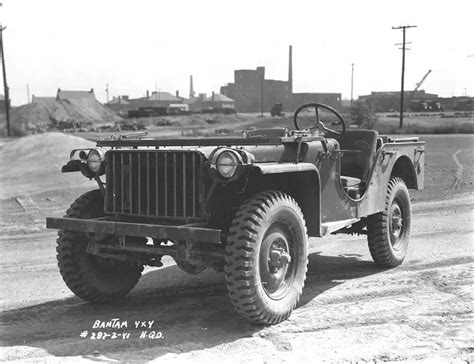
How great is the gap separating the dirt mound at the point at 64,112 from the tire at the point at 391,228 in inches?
3096

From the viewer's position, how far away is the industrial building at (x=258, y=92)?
109 meters

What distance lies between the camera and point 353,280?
6.50m

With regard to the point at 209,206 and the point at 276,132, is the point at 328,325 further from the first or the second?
the point at 276,132

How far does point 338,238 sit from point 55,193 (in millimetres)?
7188

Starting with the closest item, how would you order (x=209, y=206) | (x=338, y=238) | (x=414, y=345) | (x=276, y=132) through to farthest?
(x=414, y=345)
(x=209, y=206)
(x=276, y=132)
(x=338, y=238)

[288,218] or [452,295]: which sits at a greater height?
[288,218]

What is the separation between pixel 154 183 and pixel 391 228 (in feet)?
11.2

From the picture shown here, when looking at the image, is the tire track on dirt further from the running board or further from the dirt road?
the running board

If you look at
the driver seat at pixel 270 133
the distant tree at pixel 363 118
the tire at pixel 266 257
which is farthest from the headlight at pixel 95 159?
the distant tree at pixel 363 118

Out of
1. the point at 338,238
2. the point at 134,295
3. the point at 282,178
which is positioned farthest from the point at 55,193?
the point at 282,178

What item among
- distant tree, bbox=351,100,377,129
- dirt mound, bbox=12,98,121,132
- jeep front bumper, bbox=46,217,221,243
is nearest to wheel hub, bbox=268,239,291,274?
jeep front bumper, bbox=46,217,221,243

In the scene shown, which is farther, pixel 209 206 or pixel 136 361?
pixel 209 206

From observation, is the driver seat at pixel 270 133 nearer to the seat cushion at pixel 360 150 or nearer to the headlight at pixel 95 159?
the seat cushion at pixel 360 150

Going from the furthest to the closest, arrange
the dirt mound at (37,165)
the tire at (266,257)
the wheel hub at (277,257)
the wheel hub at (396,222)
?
the dirt mound at (37,165) < the wheel hub at (396,222) < the wheel hub at (277,257) < the tire at (266,257)
